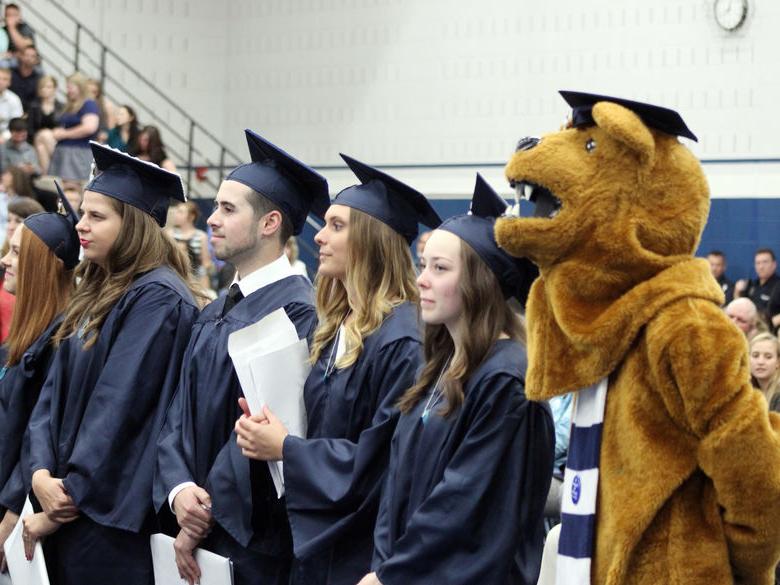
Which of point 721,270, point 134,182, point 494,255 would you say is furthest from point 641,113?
→ point 721,270

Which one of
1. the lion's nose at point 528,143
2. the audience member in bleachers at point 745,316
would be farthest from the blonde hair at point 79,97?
the lion's nose at point 528,143

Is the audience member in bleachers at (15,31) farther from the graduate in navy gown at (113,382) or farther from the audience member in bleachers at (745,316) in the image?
the graduate in navy gown at (113,382)

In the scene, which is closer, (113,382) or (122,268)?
(113,382)

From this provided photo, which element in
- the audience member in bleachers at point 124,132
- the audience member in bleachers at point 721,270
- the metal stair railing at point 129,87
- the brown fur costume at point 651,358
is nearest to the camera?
the brown fur costume at point 651,358

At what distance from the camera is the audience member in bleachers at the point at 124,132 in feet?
42.2

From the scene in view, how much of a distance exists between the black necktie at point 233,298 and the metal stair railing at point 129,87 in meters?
11.3

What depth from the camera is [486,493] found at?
311 centimetres

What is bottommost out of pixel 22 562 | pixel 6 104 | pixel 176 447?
pixel 22 562

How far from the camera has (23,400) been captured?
193 inches

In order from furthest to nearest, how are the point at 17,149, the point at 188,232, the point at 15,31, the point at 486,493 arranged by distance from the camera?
the point at 15,31 < the point at 17,149 < the point at 188,232 < the point at 486,493

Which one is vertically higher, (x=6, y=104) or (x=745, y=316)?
(x=6, y=104)

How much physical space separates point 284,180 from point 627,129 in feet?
6.45

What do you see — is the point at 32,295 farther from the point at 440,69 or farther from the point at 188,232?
the point at 440,69

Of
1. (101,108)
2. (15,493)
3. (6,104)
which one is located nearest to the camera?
(15,493)
